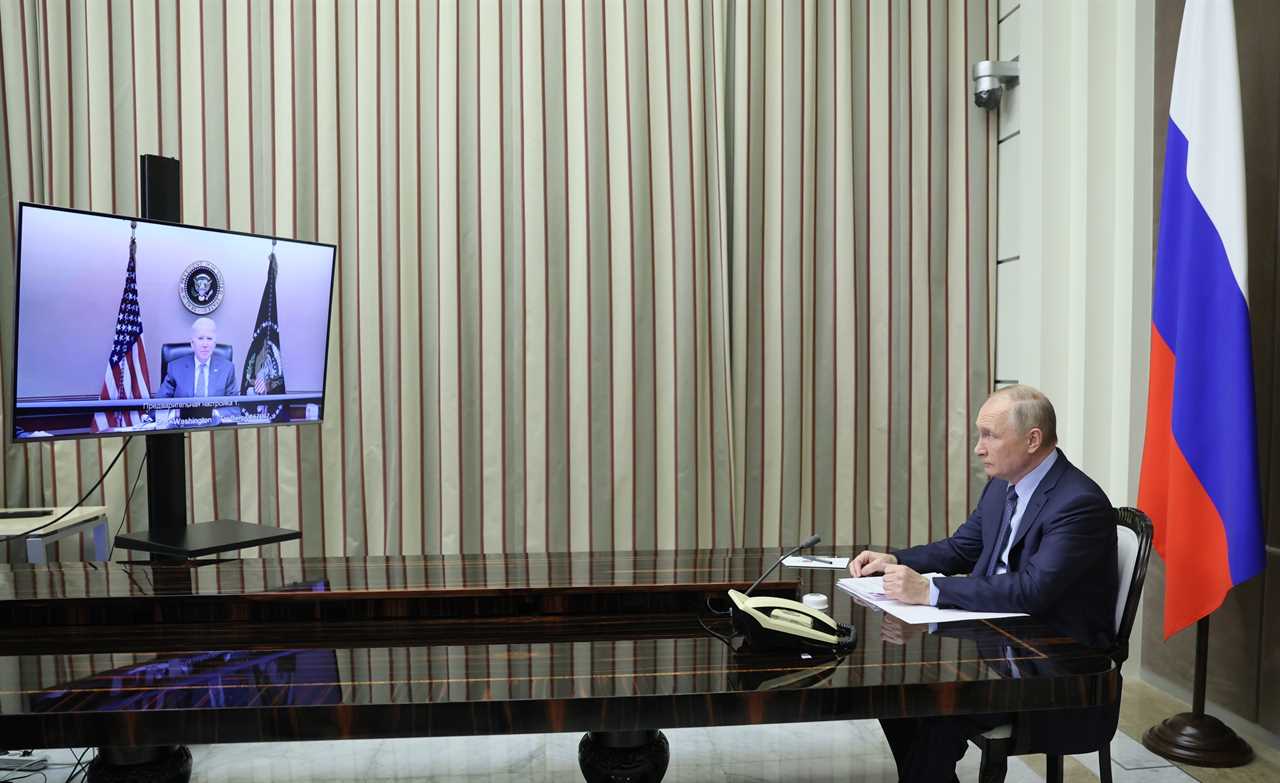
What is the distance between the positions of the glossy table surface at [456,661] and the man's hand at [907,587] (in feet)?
0.28

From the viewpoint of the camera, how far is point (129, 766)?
1.84 m

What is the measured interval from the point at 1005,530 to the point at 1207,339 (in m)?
1.01

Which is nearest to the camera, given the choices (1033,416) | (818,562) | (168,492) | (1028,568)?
(1028,568)

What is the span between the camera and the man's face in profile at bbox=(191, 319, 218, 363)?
2.54 metres

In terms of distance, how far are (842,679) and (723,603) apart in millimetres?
A: 585

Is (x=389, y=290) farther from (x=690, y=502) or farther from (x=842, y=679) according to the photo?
(x=842, y=679)

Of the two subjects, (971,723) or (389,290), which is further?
(389,290)

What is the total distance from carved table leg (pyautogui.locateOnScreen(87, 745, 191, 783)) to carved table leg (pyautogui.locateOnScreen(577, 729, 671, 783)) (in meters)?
0.80

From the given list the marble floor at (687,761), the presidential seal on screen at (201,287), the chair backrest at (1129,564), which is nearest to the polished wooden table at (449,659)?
the chair backrest at (1129,564)

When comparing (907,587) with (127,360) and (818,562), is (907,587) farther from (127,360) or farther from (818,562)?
Result: (127,360)

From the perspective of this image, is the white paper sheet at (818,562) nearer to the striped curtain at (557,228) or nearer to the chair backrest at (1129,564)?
the chair backrest at (1129,564)

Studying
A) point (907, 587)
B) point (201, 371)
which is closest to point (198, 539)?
point (201, 371)

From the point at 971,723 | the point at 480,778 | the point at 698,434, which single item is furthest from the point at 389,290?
the point at 971,723

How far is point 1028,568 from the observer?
2.06 meters
